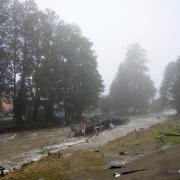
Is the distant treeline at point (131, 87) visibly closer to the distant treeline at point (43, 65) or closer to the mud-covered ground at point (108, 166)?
the distant treeline at point (43, 65)

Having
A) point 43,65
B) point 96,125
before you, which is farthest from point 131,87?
point 96,125

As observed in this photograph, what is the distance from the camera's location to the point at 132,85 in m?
87.8

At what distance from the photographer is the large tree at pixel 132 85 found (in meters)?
87.1

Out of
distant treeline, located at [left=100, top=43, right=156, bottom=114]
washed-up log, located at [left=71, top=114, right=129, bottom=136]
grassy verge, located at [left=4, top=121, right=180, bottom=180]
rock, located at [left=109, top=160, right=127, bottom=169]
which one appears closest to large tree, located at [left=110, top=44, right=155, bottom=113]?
distant treeline, located at [left=100, top=43, right=156, bottom=114]

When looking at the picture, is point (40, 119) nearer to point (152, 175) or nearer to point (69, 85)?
point (69, 85)

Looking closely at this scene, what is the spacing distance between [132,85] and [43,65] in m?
33.4

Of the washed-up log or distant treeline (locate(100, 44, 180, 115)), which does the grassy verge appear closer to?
the washed-up log

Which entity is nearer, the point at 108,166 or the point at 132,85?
the point at 108,166

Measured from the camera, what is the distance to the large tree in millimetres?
87125

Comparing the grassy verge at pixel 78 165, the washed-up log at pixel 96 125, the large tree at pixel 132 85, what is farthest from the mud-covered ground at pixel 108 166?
the large tree at pixel 132 85

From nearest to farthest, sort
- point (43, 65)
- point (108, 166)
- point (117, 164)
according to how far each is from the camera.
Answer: point (108, 166) < point (117, 164) < point (43, 65)

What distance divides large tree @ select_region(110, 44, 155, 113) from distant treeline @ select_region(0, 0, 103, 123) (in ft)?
67.6

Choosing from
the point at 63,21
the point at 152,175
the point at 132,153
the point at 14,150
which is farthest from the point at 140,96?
the point at 152,175

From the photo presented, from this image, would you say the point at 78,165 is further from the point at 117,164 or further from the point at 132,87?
the point at 132,87
